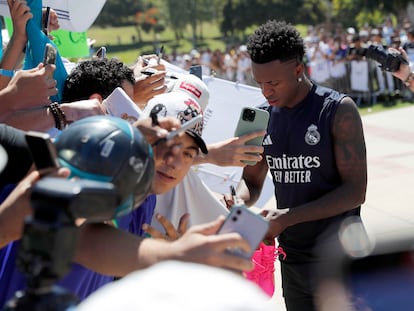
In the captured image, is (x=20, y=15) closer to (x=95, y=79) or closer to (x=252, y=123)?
(x=95, y=79)

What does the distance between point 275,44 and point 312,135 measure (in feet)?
1.64

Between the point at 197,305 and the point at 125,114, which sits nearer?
the point at 197,305

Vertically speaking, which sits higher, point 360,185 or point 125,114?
point 125,114

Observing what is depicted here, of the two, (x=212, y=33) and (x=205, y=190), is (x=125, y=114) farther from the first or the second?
(x=212, y=33)

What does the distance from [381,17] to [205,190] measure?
46792 mm

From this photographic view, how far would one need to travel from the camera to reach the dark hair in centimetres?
327

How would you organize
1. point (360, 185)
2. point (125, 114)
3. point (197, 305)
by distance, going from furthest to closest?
1. point (360, 185)
2. point (125, 114)
3. point (197, 305)

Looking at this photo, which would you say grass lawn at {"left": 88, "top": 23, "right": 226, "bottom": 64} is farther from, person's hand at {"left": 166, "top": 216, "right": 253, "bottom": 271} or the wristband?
person's hand at {"left": 166, "top": 216, "right": 253, "bottom": 271}

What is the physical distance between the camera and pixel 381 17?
46.8 metres

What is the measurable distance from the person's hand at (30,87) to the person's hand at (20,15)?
1284 mm

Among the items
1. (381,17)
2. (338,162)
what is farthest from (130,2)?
(338,162)

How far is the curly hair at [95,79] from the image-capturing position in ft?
10.5

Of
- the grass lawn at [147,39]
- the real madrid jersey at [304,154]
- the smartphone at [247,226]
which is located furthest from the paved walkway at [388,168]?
the grass lawn at [147,39]

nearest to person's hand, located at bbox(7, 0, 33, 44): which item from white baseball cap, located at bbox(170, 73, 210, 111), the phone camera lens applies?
white baseball cap, located at bbox(170, 73, 210, 111)
